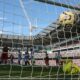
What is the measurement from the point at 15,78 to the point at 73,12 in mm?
1739

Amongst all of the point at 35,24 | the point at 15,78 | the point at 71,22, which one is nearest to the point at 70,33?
the point at 71,22

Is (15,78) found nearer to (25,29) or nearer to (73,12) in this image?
(25,29)

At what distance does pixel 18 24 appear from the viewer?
19.4ft

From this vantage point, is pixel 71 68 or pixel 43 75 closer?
pixel 71 68

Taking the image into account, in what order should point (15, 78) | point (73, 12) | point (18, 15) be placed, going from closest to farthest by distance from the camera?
point (18, 15) → point (15, 78) → point (73, 12)

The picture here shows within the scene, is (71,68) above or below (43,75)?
above

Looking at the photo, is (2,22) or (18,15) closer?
(2,22)

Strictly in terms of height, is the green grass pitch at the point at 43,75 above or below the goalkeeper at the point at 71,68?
below

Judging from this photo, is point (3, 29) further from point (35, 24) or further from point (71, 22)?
point (71, 22)

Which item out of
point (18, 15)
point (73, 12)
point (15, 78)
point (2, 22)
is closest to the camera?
point (2, 22)

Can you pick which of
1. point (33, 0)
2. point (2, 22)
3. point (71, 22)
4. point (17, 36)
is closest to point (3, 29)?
point (2, 22)

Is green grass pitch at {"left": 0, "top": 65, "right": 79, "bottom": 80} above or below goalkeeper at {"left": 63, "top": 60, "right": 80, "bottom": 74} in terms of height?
below

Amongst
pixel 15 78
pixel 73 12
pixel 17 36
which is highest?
pixel 73 12

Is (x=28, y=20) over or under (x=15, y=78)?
→ over
